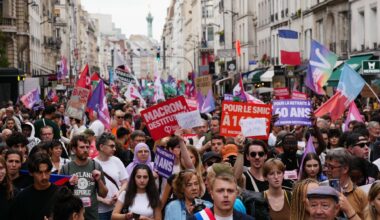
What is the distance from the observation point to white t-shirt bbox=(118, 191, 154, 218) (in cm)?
951

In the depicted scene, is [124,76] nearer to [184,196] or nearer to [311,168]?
[311,168]

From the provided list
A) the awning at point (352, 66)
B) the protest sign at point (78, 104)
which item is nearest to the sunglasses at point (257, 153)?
the protest sign at point (78, 104)

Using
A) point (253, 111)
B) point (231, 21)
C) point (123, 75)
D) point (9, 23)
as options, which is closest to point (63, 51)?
point (231, 21)

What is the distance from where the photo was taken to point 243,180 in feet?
32.3

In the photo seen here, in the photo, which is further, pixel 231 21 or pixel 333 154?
pixel 231 21

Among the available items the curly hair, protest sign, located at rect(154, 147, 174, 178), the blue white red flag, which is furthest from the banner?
the curly hair

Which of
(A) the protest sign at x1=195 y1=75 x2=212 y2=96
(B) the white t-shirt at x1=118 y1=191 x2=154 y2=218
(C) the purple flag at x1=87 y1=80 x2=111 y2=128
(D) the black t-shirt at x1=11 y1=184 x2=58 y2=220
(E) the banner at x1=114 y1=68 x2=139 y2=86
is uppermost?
(E) the banner at x1=114 y1=68 x2=139 y2=86

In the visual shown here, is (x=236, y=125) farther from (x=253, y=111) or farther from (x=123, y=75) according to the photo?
(x=123, y=75)

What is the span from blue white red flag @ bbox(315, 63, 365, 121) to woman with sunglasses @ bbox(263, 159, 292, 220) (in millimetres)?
8813

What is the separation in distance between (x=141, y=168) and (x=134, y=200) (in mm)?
310

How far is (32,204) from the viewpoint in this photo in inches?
339

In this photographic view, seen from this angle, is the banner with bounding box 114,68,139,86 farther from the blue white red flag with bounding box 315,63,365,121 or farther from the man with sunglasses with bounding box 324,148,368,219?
the man with sunglasses with bounding box 324,148,368,219

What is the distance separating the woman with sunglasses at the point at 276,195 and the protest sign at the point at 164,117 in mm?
3678

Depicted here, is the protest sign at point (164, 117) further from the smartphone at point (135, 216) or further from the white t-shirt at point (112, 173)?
the smartphone at point (135, 216)
